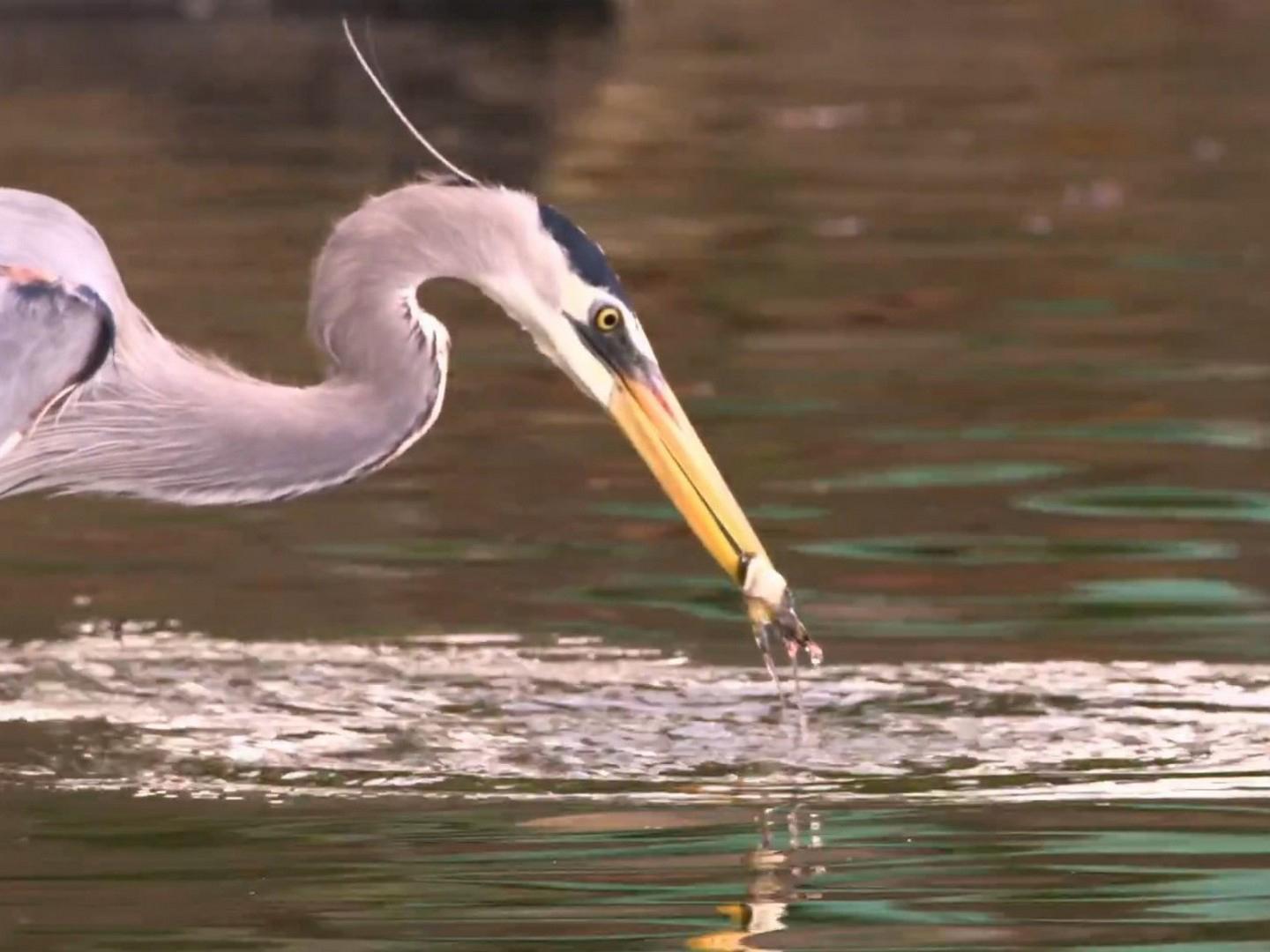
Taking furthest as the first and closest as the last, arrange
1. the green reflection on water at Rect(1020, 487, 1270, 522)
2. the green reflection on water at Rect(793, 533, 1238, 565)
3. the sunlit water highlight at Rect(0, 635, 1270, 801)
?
the green reflection on water at Rect(1020, 487, 1270, 522) < the green reflection on water at Rect(793, 533, 1238, 565) < the sunlit water highlight at Rect(0, 635, 1270, 801)

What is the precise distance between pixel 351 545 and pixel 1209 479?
7.83ft

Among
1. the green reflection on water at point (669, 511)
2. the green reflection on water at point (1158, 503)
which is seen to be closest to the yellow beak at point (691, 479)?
the green reflection on water at point (669, 511)

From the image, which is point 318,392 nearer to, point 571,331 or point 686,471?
point 571,331

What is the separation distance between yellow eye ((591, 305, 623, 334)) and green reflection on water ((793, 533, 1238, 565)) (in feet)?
9.57

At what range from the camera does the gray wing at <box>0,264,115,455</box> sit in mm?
6609

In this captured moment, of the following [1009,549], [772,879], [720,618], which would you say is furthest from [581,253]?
[1009,549]

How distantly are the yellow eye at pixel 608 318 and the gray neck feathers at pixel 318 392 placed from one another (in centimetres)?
19

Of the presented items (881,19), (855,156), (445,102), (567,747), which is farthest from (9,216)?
(881,19)

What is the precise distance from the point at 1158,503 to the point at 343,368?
3.78 metres

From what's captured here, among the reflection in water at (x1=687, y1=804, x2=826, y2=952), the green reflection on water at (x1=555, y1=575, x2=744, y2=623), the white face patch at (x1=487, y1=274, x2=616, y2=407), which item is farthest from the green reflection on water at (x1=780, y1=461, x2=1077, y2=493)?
the white face patch at (x1=487, y1=274, x2=616, y2=407)

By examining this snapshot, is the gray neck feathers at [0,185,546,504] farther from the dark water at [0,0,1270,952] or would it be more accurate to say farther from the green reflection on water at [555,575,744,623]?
the green reflection on water at [555,575,744,623]

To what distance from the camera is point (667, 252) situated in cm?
1565

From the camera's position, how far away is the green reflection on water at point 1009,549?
30.6ft

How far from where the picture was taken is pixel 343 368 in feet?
22.2
